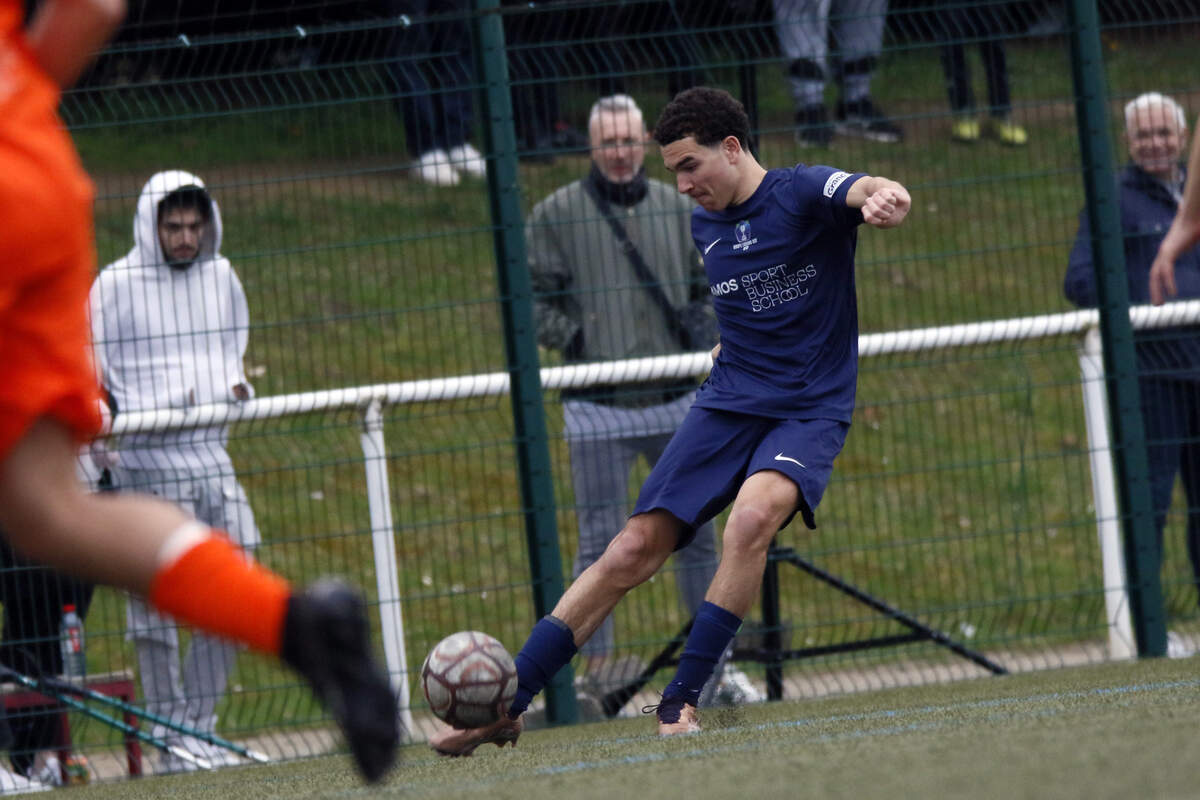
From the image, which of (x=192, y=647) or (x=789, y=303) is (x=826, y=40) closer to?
(x=789, y=303)

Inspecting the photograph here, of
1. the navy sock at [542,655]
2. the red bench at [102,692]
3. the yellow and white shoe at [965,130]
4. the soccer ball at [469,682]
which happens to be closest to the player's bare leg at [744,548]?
the navy sock at [542,655]

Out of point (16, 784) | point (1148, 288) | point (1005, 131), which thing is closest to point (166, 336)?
point (16, 784)

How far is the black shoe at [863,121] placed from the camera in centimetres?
731

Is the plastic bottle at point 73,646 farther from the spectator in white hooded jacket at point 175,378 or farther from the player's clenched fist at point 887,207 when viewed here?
the player's clenched fist at point 887,207

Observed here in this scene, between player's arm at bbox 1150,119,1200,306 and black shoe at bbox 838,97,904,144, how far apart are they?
254 cm

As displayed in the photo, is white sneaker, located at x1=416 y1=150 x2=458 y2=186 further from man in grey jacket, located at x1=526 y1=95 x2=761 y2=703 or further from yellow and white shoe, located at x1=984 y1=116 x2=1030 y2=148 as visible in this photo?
yellow and white shoe, located at x1=984 y1=116 x2=1030 y2=148

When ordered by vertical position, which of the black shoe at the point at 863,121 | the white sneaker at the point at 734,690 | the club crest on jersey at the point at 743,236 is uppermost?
the black shoe at the point at 863,121

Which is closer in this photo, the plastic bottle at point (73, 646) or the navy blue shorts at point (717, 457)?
the navy blue shorts at point (717, 457)

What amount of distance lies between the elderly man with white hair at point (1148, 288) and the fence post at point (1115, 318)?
0.10 m

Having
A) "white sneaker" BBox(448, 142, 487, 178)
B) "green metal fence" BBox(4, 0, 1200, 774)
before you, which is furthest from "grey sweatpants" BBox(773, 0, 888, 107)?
"white sneaker" BBox(448, 142, 487, 178)

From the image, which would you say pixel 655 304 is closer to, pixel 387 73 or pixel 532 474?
pixel 532 474

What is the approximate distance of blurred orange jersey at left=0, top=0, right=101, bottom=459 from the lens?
2895 millimetres

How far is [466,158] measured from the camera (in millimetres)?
7105

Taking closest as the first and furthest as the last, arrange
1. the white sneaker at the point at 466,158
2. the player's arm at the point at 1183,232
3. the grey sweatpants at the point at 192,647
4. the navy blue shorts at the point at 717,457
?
1. the player's arm at the point at 1183,232
2. the navy blue shorts at the point at 717,457
3. the grey sweatpants at the point at 192,647
4. the white sneaker at the point at 466,158
